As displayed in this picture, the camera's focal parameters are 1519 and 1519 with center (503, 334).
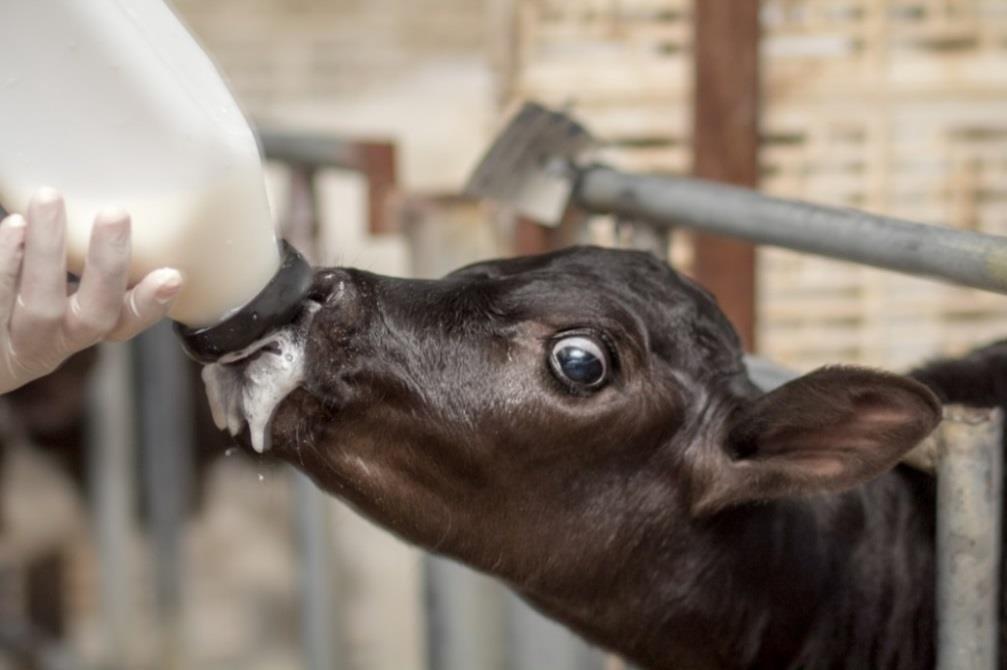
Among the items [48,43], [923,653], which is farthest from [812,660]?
[48,43]

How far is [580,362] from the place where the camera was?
1894mm

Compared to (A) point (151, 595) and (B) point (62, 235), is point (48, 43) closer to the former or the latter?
(B) point (62, 235)

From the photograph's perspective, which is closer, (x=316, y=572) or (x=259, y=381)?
(x=259, y=381)

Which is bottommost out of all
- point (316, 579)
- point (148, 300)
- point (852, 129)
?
point (316, 579)

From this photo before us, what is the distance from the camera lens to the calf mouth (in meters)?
1.70

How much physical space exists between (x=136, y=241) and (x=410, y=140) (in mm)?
4556

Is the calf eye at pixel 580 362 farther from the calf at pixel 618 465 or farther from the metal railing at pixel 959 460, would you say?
the metal railing at pixel 959 460

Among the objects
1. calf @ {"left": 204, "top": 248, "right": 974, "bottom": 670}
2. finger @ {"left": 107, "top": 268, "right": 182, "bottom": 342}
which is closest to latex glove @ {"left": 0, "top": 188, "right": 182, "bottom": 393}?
finger @ {"left": 107, "top": 268, "right": 182, "bottom": 342}

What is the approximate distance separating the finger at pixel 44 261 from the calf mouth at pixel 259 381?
211mm

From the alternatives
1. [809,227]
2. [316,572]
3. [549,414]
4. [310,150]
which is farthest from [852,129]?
[549,414]

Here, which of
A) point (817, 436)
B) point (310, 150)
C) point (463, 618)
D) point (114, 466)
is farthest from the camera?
point (114, 466)

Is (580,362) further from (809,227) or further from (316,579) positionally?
(316,579)

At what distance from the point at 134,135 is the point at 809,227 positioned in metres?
0.82

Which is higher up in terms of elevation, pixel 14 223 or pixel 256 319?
pixel 14 223
